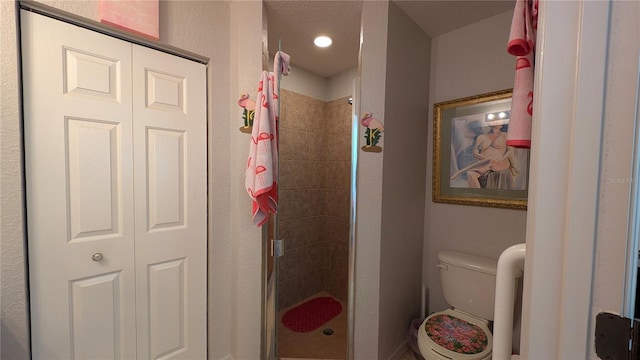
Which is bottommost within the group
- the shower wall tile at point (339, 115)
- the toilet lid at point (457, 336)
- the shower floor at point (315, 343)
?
the shower floor at point (315, 343)

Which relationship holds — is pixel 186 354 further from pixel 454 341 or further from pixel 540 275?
pixel 540 275

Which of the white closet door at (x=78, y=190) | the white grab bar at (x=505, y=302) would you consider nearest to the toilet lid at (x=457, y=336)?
the white grab bar at (x=505, y=302)

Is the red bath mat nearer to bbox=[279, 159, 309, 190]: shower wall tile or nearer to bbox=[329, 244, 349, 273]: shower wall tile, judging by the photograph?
bbox=[329, 244, 349, 273]: shower wall tile

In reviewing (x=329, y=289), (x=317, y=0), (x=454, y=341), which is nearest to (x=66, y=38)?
(x=317, y=0)

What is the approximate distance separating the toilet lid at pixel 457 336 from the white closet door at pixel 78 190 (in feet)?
5.30

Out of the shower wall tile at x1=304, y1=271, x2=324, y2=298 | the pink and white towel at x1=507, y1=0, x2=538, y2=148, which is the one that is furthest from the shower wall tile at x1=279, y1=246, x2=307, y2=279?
the pink and white towel at x1=507, y1=0, x2=538, y2=148

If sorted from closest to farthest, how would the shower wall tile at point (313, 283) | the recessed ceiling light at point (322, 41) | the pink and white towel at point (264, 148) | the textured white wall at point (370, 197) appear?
the pink and white towel at point (264, 148)
the textured white wall at point (370, 197)
the recessed ceiling light at point (322, 41)
the shower wall tile at point (313, 283)

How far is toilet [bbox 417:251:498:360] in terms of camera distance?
1312 mm

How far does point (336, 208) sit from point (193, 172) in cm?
147

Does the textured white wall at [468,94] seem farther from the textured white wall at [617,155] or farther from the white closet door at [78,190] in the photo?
the white closet door at [78,190]

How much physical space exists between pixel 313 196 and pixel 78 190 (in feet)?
5.72

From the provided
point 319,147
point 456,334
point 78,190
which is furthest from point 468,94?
point 78,190

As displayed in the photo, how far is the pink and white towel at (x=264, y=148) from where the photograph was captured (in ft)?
4.15

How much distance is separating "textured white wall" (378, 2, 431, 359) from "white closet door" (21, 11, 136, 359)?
1.39 m
